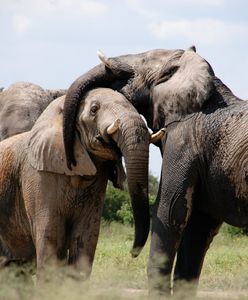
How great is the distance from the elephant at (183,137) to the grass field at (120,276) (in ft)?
1.74

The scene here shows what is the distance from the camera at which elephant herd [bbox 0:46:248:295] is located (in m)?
8.61

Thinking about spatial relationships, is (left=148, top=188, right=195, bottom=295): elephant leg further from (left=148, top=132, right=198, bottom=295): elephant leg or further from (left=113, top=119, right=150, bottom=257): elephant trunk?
(left=113, top=119, right=150, bottom=257): elephant trunk

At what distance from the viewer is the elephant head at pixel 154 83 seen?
8.93 m

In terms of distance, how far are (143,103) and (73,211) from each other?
3.24 ft

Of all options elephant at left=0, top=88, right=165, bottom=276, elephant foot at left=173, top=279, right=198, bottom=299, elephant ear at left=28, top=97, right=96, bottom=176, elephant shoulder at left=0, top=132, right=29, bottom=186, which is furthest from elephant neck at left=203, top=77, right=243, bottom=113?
elephant shoulder at left=0, top=132, right=29, bottom=186

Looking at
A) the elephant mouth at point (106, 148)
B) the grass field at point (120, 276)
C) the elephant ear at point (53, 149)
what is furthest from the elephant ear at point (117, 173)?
the grass field at point (120, 276)

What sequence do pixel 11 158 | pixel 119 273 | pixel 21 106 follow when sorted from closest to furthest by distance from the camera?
pixel 119 273, pixel 11 158, pixel 21 106

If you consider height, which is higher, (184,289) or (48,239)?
(48,239)

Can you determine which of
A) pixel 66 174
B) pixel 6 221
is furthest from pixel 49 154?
pixel 6 221

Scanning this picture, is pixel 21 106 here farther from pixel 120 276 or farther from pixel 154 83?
pixel 120 276

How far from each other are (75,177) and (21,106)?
3.71 meters

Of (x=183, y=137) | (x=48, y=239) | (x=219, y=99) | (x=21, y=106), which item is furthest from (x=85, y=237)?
(x=21, y=106)

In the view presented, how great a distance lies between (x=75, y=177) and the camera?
902 cm

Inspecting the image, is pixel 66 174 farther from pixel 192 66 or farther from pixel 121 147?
pixel 192 66
